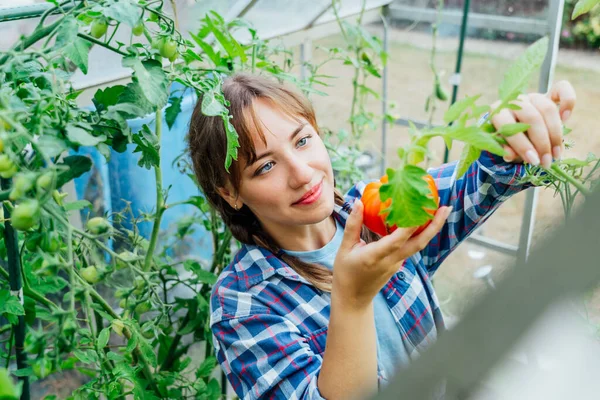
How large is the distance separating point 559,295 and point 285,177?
73 centimetres

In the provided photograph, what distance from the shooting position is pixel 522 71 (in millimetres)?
597

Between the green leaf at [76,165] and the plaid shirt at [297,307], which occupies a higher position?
the green leaf at [76,165]

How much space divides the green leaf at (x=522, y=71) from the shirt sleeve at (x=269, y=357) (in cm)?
53

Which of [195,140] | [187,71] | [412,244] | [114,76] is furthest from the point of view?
[114,76]

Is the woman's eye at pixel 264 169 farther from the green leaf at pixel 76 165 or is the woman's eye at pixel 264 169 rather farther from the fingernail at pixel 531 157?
the fingernail at pixel 531 157

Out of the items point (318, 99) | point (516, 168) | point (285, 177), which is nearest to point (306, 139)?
point (285, 177)

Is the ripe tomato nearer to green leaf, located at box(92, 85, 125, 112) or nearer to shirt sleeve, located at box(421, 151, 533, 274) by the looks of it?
shirt sleeve, located at box(421, 151, 533, 274)

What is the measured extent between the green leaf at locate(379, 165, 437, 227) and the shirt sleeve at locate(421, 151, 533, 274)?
36 centimetres

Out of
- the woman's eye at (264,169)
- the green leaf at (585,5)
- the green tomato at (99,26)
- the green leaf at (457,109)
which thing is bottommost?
the woman's eye at (264,169)

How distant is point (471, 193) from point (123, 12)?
2.28 ft

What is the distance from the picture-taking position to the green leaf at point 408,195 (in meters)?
0.60

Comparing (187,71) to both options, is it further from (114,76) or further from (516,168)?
(114,76)

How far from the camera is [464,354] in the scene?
32 centimetres

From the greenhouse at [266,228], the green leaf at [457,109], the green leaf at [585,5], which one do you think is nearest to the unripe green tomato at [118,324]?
the greenhouse at [266,228]
